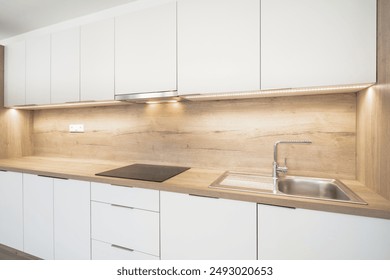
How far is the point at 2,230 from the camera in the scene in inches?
74.5

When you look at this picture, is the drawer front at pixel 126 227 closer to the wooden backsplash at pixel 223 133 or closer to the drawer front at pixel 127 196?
the drawer front at pixel 127 196

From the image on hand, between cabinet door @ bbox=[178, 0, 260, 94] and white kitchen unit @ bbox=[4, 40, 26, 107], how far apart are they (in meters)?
1.89

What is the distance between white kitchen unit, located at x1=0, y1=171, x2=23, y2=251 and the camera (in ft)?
5.84

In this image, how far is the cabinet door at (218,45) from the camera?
50.8 inches

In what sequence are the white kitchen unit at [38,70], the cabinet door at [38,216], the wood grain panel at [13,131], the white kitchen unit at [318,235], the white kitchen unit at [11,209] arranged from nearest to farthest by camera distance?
the white kitchen unit at [318,235]
the cabinet door at [38,216]
the white kitchen unit at [11,209]
the white kitchen unit at [38,70]
the wood grain panel at [13,131]

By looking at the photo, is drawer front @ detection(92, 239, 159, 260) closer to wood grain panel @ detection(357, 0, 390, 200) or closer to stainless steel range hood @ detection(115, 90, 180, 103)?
stainless steel range hood @ detection(115, 90, 180, 103)

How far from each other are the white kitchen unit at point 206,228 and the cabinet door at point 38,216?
1088 millimetres

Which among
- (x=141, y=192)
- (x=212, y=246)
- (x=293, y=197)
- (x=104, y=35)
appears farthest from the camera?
(x=104, y=35)

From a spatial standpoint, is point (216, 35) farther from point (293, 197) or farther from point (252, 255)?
point (252, 255)

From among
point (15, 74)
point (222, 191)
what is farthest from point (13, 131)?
point (222, 191)

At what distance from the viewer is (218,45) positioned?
136 centimetres

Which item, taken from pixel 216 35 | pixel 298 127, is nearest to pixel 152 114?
pixel 216 35

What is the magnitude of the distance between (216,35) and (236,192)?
108 centimetres

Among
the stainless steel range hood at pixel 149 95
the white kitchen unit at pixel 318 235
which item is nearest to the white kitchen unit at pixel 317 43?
the stainless steel range hood at pixel 149 95
